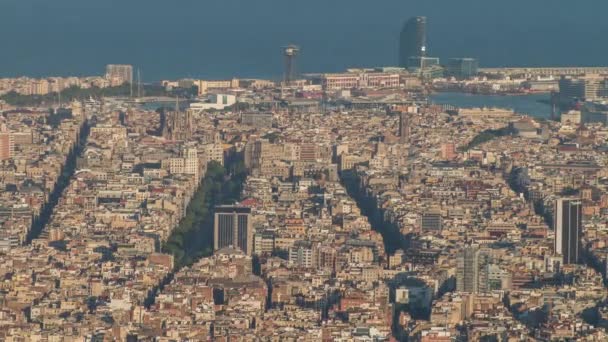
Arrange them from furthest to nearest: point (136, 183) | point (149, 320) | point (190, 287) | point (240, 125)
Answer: point (240, 125) → point (136, 183) → point (190, 287) → point (149, 320)

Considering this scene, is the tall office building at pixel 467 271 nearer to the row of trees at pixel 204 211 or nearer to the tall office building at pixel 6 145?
the row of trees at pixel 204 211

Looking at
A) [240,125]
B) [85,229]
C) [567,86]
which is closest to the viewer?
[85,229]

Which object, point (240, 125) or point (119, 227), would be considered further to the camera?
point (240, 125)

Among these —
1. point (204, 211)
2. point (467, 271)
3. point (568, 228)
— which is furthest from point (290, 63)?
point (467, 271)

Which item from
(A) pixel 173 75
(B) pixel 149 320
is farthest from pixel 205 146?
(A) pixel 173 75

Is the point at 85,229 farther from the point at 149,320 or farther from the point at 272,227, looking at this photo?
the point at 149,320

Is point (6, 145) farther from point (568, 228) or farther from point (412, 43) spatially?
point (412, 43)
